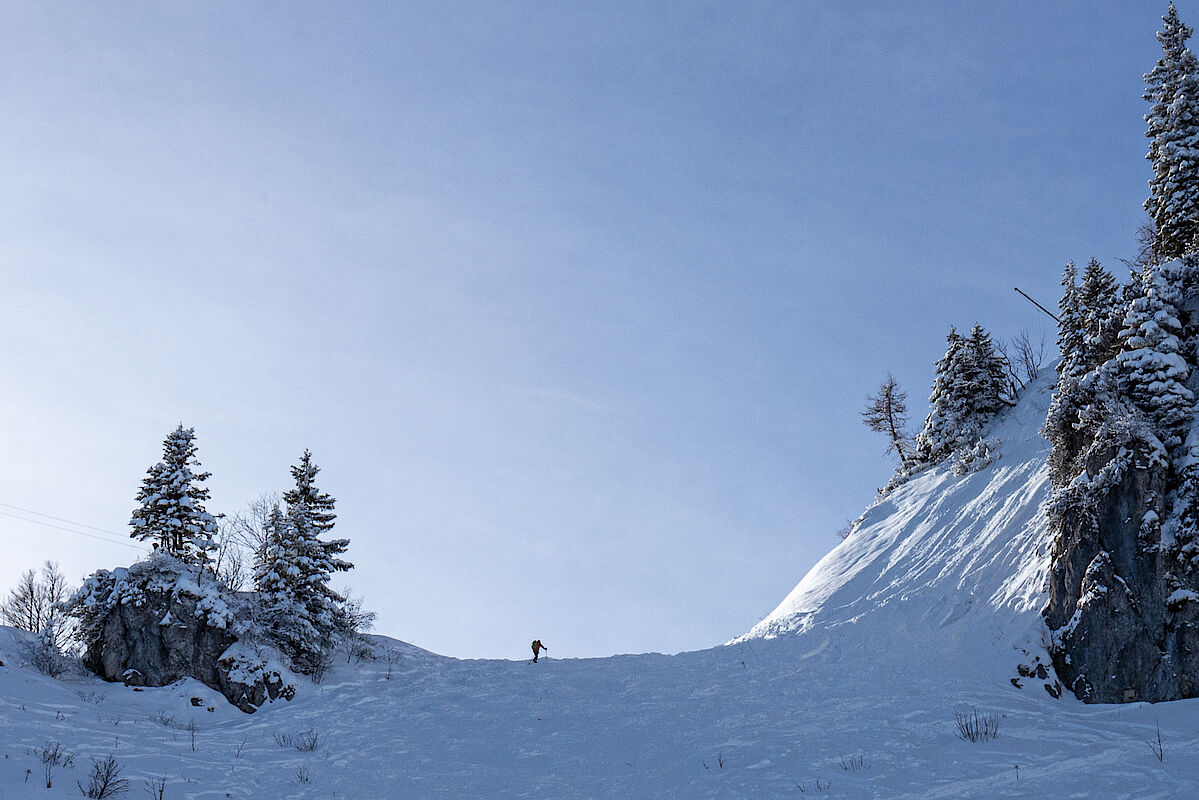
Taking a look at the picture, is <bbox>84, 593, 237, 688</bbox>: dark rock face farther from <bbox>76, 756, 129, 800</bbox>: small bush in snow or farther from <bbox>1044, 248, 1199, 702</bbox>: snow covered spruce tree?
<bbox>1044, 248, 1199, 702</bbox>: snow covered spruce tree

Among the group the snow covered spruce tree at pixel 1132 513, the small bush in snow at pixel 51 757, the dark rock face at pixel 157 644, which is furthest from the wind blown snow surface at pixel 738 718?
the snow covered spruce tree at pixel 1132 513

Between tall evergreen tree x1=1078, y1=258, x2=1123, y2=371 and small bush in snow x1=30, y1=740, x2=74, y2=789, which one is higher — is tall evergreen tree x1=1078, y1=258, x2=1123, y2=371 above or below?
above

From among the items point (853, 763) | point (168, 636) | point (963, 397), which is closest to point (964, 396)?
point (963, 397)

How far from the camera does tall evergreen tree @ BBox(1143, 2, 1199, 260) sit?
26.0 m

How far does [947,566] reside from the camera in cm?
2658

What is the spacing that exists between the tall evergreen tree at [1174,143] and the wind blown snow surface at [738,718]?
8387mm

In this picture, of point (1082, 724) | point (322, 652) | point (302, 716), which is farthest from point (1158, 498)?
point (322, 652)

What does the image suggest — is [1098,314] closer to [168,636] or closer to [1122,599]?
[1122,599]

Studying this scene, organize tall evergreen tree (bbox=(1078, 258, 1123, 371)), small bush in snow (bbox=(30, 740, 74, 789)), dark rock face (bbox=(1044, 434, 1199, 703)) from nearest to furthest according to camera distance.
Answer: small bush in snow (bbox=(30, 740, 74, 789))
dark rock face (bbox=(1044, 434, 1199, 703))
tall evergreen tree (bbox=(1078, 258, 1123, 371))

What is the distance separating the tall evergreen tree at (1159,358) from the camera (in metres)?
19.7

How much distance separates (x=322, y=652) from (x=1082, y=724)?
23154 millimetres

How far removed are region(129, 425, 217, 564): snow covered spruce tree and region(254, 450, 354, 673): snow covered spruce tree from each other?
2.34 m

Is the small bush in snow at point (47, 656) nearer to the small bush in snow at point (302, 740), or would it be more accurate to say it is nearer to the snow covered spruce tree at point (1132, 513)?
the small bush in snow at point (302, 740)

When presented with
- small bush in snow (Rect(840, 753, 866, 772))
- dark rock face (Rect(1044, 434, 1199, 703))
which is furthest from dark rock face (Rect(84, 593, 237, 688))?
Result: dark rock face (Rect(1044, 434, 1199, 703))
